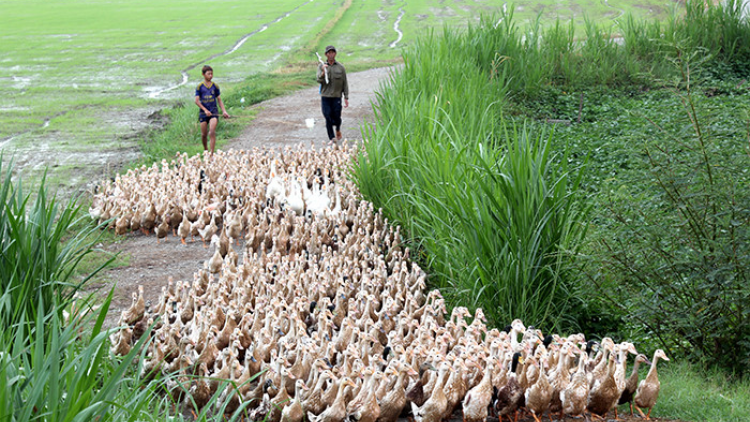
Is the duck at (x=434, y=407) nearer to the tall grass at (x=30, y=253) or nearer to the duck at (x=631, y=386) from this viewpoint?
the duck at (x=631, y=386)

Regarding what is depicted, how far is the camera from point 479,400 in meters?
Result: 5.36

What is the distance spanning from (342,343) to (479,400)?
4.80 ft

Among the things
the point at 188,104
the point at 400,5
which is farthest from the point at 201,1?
the point at 188,104

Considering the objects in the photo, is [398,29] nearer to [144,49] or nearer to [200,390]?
[144,49]

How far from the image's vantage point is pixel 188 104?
20.4 metres

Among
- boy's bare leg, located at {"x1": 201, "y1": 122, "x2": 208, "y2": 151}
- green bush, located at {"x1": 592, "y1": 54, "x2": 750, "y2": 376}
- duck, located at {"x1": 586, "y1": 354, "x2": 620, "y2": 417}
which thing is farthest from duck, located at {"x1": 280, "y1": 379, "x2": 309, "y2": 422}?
boy's bare leg, located at {"x1": 201, "y1": 122, "x2": 208, "y2": 151}

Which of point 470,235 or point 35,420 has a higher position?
point 35,420

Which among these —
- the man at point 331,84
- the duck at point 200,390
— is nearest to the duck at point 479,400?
the duck at point 200,390

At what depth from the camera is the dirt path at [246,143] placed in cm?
878

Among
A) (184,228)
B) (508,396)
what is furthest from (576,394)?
(184,228)

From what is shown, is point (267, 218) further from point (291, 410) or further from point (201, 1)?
point (201, 1)

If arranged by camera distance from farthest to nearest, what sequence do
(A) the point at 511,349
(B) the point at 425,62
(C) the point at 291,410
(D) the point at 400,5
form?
1. (D) the point at 400,5
2. (B) the point at 425,62
3. (A) the point at 511,349
4. (C) the point at 291,410

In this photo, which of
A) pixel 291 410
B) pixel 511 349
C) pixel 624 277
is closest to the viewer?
pixel 291 410

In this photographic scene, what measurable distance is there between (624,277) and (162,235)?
6.09 meters
